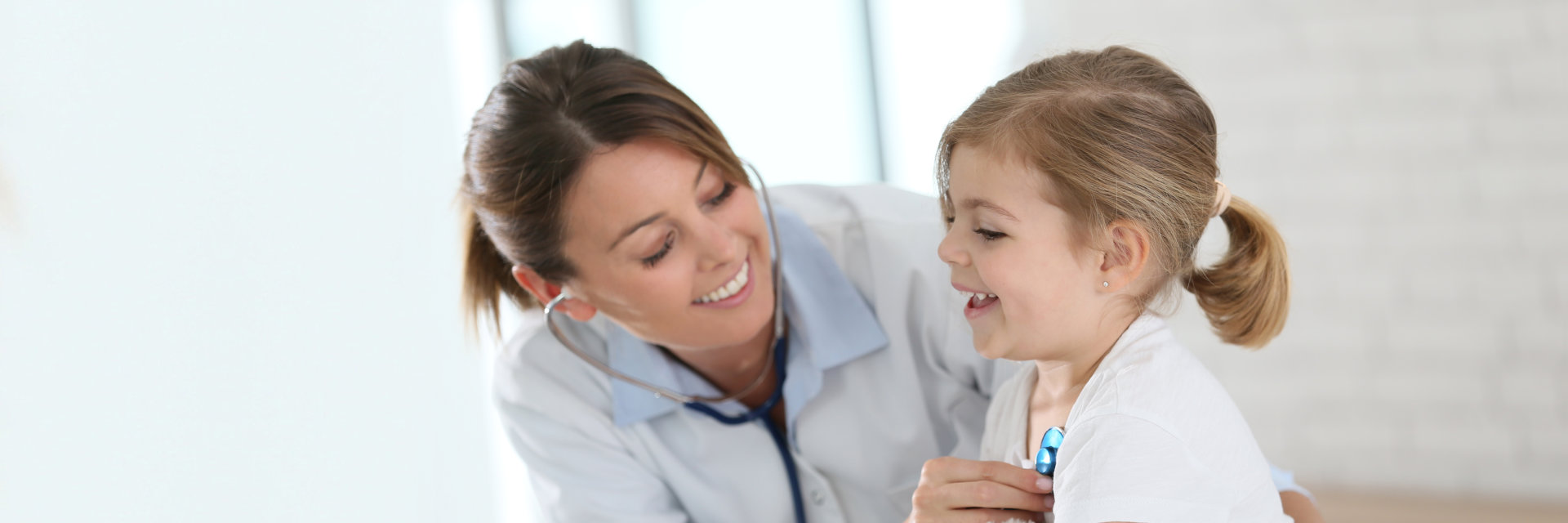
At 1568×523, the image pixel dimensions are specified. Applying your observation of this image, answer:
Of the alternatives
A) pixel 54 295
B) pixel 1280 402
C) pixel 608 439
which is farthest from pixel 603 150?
pixel 1280 402

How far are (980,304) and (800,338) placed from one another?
43 centimetres

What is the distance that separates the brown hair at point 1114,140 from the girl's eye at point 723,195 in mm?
320

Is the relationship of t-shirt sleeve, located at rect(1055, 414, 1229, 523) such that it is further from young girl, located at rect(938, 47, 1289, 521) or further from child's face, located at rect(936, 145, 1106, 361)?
child's face, located at rect(936, 145, 1106, 361)

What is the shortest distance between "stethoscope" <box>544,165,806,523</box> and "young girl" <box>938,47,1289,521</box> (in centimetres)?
42

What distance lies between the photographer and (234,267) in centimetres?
199

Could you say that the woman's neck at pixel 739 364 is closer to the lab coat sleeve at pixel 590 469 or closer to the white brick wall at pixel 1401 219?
the lab coat sleeve at pixel 590 469

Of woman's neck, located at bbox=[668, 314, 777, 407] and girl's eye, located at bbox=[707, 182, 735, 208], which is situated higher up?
girl's eye, located at bbox=[707, 182, 735, 208]

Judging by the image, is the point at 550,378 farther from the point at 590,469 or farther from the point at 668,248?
the point at 668,248

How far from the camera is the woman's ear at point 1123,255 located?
3.42 ft

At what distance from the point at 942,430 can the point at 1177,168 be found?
63 centimetres

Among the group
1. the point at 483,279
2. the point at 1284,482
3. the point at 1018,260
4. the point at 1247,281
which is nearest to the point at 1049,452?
the point at 1018,260

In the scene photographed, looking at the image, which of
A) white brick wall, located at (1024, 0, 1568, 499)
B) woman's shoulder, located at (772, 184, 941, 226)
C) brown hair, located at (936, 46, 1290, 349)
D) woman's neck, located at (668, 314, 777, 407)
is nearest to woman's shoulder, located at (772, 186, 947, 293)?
woman's shoulder, located at (772, 184, 941, 226)

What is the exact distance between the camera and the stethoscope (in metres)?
1.51

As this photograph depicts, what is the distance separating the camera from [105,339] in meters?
1.67
